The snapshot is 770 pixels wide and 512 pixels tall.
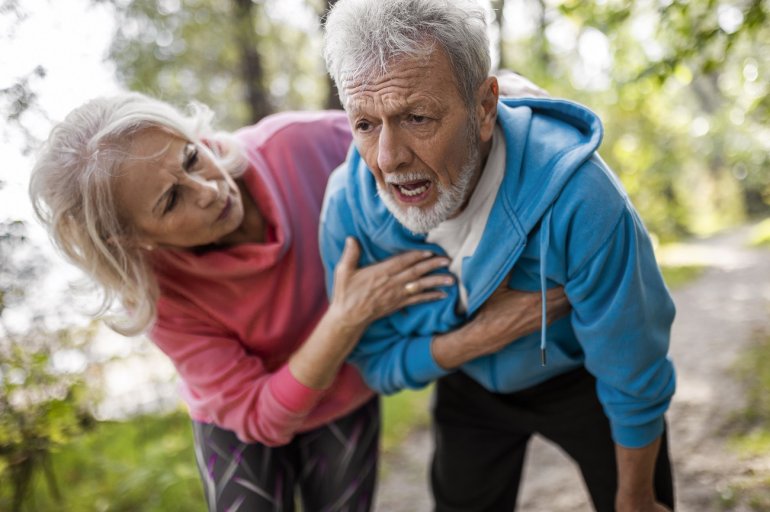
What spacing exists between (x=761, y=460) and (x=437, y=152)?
2.41 m

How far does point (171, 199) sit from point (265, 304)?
0.51 meters

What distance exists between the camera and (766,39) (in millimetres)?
3295

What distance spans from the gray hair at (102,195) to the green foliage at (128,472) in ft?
5.12

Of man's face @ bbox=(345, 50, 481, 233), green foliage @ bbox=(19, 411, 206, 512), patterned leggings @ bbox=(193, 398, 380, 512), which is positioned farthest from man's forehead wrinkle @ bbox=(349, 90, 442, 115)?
green foliage @ bbox=(19, 411, 206, 512)

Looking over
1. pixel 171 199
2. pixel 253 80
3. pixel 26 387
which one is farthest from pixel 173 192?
pixel 253 80

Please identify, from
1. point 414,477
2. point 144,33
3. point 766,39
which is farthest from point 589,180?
point 144,33

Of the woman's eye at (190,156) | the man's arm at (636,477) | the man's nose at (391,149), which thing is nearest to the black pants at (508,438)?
the man's arm at (636,477)

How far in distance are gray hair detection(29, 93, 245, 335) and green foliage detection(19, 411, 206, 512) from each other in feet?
5.12

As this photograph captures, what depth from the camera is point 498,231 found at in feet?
5.74

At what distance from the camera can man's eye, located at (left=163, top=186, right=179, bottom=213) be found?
1962 mm

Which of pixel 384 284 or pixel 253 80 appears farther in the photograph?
pixel 253 80

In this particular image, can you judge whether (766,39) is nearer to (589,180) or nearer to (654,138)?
(589,180)

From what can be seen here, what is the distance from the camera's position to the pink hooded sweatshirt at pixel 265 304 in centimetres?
212

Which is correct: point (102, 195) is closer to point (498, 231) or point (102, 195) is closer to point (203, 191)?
point (203, 191)
